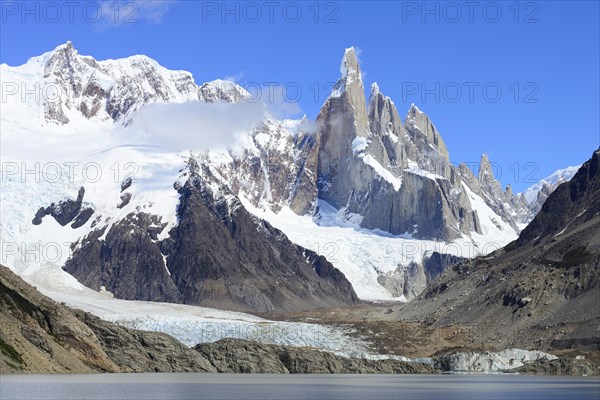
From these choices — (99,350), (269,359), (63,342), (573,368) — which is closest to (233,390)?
(63,342)

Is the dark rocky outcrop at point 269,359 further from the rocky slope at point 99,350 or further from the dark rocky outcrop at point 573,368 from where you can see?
the dark rocky outcrop at point 573,368

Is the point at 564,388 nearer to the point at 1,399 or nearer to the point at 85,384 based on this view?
the point at 85,384

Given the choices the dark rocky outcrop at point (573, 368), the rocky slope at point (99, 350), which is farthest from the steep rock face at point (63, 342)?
the dark rocky outcrop at point (573, 368)

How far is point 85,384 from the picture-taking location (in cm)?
11625

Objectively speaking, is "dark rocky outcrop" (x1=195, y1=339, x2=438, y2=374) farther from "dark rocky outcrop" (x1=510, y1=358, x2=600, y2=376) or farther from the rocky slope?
"dark rocky outcrop" (x1=510, y1=358, x2=600, y2=376)

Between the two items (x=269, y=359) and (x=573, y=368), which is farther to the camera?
(x=573, y=368)

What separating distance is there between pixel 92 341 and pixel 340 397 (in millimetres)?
58275

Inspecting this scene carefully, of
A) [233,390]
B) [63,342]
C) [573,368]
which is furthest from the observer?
[573,368]

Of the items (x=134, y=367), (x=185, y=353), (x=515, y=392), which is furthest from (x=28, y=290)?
(x=515, y=392)

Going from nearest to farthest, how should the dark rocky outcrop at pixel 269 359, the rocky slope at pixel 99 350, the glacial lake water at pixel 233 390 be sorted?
the glacial lake water at pixel 233 390 → the rocky slope at pixel 99 350 → the dark rocky outcrop at pixel 269 359

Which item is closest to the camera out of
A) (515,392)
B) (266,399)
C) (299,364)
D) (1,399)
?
(1,399)

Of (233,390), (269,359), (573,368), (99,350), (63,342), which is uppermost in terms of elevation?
(63,342)

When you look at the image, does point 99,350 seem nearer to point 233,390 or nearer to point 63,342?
point 63,342

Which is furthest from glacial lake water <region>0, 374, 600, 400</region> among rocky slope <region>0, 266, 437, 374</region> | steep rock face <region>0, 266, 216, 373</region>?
rocky slope <region>0, 266, 437, 374</region>
